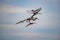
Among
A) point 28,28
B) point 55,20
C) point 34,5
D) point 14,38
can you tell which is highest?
point 34,5

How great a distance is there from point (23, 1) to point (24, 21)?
32cm

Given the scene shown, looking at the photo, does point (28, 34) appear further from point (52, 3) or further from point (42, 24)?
point (52, 3)

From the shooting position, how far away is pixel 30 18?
2012 mm

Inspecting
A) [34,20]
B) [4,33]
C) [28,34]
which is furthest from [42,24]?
[4,33]

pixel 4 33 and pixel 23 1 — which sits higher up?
pixel 23 1

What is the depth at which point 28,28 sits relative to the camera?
2.01m

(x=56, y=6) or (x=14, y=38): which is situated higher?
(x=56, y=6)

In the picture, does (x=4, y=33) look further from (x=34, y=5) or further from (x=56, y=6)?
(x=56, y=6)

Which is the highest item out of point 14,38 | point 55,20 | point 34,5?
point 34,5

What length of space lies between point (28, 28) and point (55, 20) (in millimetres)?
460

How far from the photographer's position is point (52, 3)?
82.5 inches

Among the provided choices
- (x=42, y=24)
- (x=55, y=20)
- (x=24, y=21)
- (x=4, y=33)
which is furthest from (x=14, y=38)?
(x=55, y=20)

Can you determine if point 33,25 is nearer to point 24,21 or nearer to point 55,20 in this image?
point 24,21

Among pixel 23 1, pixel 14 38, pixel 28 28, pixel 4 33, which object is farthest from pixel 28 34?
pixel 23 1
